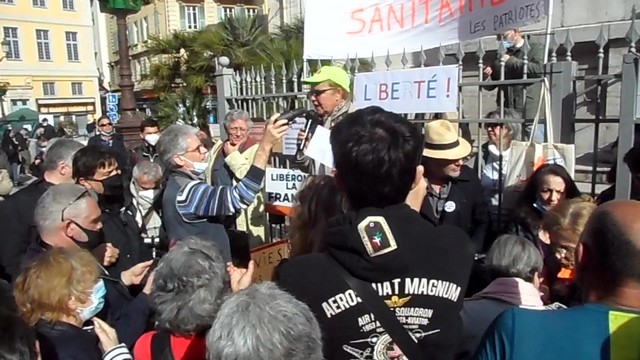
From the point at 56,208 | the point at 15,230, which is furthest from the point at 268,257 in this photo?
the point at 15,230

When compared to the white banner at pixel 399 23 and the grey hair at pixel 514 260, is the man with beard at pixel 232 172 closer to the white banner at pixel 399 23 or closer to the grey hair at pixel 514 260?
the white banner at pixel 399 23

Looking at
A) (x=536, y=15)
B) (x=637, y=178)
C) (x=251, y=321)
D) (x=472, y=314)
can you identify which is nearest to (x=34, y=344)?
(x=251, y=321)

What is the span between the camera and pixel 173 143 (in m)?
3.55

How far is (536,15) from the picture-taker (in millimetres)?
3547

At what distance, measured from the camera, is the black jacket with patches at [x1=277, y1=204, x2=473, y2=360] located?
1694mm

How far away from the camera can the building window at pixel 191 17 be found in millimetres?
46250

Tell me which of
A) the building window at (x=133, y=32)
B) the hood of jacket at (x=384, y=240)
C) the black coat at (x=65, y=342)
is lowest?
the black coat at (x=65, y=342)

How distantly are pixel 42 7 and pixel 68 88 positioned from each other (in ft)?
20.8

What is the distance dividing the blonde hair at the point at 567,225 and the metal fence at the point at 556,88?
95 centimetres

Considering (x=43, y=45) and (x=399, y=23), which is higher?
(x=43, y=45)

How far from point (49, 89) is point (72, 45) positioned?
4.18 meters

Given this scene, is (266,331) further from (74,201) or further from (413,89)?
(413,89)

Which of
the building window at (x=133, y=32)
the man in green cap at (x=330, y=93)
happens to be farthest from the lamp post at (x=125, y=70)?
the building window at (x=133, y=32)

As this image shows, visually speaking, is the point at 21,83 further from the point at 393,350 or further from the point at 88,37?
the point at 393,350
